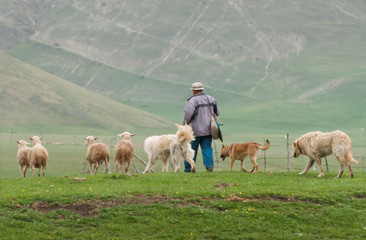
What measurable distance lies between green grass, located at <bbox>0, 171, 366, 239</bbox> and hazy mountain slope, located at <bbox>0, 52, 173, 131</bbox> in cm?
11090

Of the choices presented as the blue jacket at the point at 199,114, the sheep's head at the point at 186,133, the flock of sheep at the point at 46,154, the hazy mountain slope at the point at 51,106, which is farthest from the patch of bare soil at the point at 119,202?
the hazy mountain slope at the point at 51,106

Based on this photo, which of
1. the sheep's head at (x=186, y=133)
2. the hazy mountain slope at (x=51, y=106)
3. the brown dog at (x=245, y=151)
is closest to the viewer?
the sheep's head at (x=186, y=133)

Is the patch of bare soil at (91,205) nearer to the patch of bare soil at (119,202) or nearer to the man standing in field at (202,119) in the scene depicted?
the patch of bare soil at (119,202)

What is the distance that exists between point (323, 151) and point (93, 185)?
7752mm

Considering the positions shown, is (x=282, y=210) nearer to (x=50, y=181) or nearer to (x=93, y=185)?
(x=93, y=185)

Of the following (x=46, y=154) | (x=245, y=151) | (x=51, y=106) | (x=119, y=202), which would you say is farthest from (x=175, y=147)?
(x=51, y=106)

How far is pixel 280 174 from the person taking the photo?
63.2 feet

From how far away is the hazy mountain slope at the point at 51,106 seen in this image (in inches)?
5123

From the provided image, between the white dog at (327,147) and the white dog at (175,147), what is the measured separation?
12.8ft

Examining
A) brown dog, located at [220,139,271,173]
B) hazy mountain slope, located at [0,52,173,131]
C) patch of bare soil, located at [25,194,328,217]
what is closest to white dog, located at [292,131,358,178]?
brown dog, located at [220,139,271,173]

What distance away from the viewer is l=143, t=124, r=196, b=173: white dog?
1944 cm

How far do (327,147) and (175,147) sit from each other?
532cm

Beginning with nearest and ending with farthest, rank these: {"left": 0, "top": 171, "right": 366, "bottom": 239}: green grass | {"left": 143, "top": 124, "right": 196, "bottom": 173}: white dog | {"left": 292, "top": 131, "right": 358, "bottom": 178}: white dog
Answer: {"left": 0, "top": 171, "right": 366, "bottom": 239}: green grass
{"left": 292, "top": 131, "right": 358, "bottom": 178}: white dog
{"left": 143, "top": 124, "right": 196, "bottom": 173}: white dog

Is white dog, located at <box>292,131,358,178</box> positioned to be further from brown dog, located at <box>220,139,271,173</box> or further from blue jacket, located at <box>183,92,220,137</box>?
blue jacket, located at <box>183,92,220,137</box>
